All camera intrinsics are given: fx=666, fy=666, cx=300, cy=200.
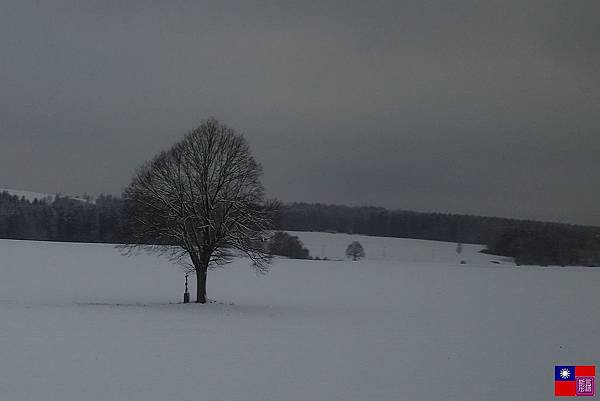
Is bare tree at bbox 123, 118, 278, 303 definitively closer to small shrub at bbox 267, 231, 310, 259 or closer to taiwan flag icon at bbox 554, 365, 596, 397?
taiwan flag icon at bbox 554, 365, 596, 397

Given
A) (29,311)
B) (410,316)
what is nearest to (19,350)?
(29,311)

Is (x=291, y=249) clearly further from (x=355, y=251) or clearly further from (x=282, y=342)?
(x=282, y=342)

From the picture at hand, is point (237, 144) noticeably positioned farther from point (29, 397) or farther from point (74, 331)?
point (29, 397)

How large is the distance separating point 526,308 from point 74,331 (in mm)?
31258

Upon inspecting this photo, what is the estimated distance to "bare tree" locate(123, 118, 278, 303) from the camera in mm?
37281

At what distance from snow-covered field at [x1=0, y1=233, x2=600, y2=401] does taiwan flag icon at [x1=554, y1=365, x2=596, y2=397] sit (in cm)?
46

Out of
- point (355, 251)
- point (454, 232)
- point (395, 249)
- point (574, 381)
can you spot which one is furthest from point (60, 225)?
point (574, 381)

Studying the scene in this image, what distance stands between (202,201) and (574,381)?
23904mm

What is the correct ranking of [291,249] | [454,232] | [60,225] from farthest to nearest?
[454,232] < [60,225] < [291,249]

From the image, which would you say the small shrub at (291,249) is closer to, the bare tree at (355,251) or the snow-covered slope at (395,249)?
the snow-covered slope at (395,249)

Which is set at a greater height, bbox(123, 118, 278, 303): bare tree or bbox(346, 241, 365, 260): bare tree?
bbox(123, 118, 278, 303): bare tree

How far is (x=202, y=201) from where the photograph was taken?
3766cm

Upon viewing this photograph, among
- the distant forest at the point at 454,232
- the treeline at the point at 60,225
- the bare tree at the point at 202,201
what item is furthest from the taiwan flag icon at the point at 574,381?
the treeline at the point at 60,225

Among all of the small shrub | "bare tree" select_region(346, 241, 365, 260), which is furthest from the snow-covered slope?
the small shrub
